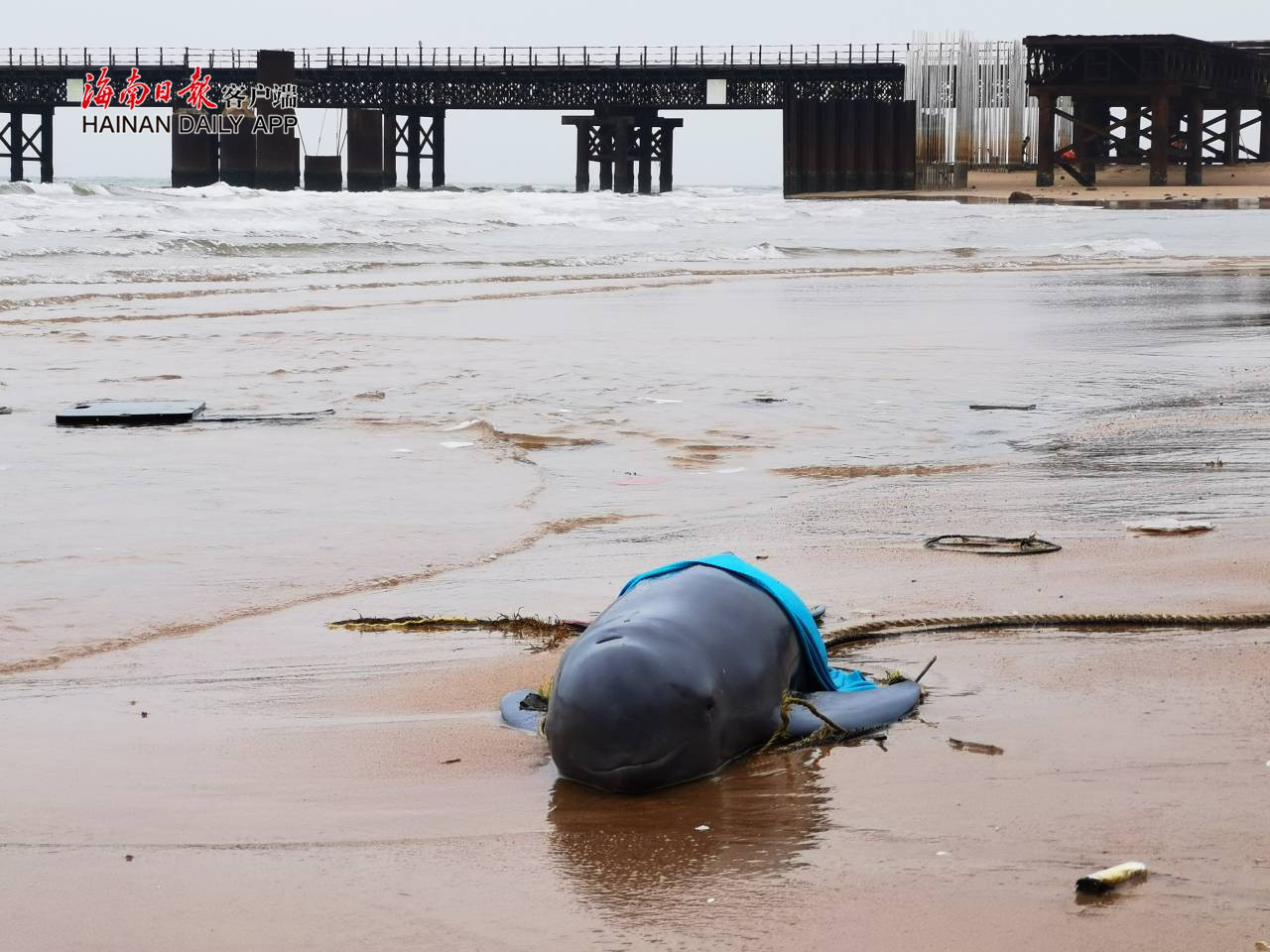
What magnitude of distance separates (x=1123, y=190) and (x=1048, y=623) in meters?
42.3

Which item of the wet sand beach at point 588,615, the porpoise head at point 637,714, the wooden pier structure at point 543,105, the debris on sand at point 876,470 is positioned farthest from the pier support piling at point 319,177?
the porpoise head at point 637,714

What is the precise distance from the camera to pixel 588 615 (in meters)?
4.19

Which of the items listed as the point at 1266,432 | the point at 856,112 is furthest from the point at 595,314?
the point at 856,112

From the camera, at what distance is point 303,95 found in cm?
5825

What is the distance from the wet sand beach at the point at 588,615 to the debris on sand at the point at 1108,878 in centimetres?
3

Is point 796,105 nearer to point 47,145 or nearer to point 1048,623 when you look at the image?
point 47,145

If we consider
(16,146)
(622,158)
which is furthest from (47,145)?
(622,158)

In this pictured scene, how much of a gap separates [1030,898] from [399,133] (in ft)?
196

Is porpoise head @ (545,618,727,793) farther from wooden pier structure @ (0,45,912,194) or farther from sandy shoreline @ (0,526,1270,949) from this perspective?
wooden pier structure @ (0,45,912,194)

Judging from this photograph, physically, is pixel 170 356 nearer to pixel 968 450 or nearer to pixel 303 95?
pixel 968 450

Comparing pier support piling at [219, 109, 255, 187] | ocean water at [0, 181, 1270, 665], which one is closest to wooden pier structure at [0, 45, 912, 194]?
pier support piling at [219, 109, 255, 187]

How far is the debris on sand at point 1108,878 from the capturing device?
2338 mm

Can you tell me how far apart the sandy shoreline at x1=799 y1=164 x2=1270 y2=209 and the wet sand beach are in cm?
2831

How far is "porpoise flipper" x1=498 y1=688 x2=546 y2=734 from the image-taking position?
327 centimetres
